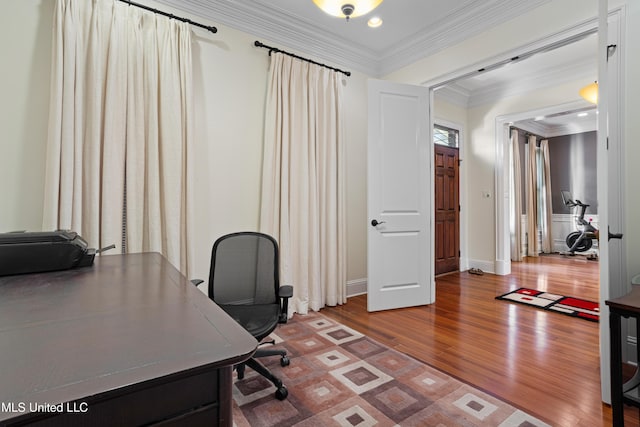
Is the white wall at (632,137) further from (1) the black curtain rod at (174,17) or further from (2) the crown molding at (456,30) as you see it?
(1) the black curtain rod at (174,17)

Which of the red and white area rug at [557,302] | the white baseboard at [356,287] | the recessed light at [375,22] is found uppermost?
the recessed light at [375,22]

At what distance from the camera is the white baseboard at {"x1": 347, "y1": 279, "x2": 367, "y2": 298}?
3.69 metres

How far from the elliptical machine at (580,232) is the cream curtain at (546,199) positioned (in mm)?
309

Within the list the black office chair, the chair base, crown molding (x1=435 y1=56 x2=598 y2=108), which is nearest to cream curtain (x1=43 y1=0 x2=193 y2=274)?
the black office chair

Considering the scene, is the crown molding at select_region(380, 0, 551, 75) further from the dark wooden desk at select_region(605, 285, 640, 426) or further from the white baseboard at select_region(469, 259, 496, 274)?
the white baseboard at select_region(469, 259, 496, 274)

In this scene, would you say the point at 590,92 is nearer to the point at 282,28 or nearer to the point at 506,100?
the point at 506,100

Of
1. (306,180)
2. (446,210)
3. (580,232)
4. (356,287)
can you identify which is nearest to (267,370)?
(306,180)

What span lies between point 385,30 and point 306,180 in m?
1.79

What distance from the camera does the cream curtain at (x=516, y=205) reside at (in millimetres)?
5953

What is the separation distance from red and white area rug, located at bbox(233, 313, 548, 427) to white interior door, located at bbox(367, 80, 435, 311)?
3.34 feet

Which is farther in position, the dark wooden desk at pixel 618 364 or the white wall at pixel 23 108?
the white wall at pixel 23 108

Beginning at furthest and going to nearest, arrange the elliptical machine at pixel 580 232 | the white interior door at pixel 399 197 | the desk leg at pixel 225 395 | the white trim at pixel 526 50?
the elliptical machine at pixel 580 232 < the white interior door at pixel 399 197 < the white trim at pixel 526 50 < the desk leg at pixel 225 395

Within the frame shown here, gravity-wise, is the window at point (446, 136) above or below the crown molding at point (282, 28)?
below

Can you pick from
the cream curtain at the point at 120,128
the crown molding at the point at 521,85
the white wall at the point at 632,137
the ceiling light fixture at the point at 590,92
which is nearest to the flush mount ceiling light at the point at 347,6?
the cream curtain at the point at 120,128
